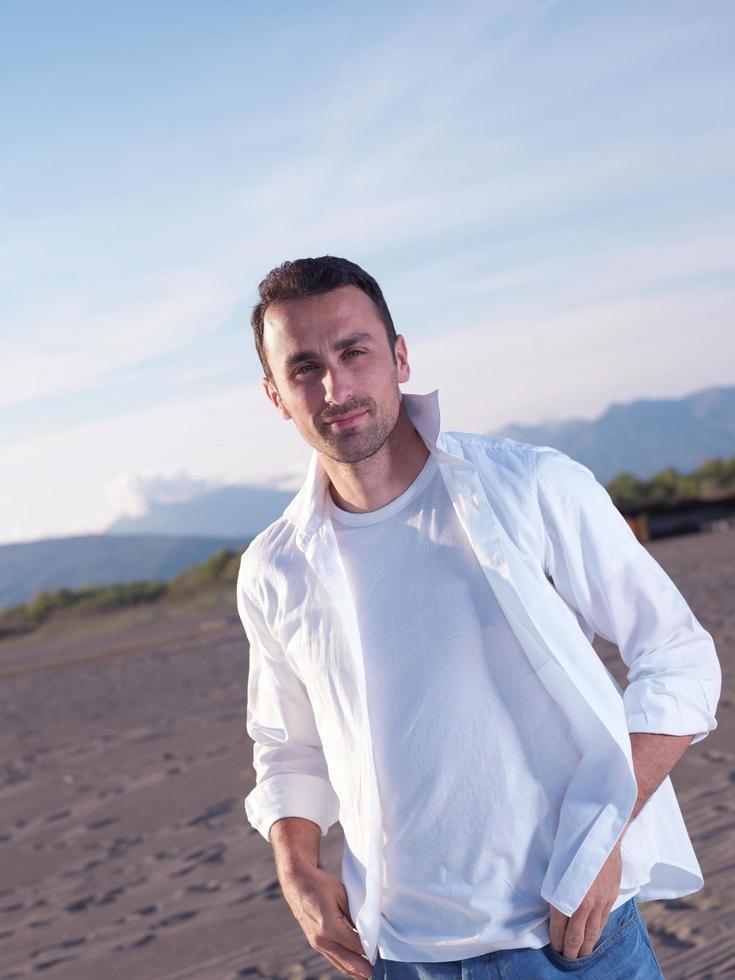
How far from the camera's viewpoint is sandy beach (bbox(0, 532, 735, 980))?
4.48 m

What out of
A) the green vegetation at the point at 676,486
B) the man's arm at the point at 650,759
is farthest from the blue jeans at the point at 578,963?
the green vegetation at the point at 676,486

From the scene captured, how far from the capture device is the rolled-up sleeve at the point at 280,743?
216cm

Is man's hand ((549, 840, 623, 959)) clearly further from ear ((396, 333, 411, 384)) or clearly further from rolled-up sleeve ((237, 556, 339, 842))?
ear ((396, 333, 411, 384))

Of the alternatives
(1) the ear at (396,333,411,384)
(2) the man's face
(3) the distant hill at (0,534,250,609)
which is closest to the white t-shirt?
(2) the man's face

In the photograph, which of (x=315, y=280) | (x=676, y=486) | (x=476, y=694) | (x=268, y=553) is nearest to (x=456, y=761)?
(x=476, y=694)

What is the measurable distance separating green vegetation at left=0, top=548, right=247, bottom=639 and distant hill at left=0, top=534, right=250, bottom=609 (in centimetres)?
3275

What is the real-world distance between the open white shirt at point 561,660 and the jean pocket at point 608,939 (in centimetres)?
5

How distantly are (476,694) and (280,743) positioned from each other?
0.56 meters

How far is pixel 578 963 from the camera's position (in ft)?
5.83

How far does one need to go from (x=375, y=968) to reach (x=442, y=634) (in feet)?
1.96

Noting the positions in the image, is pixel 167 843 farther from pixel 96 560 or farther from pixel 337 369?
pixel 96 560

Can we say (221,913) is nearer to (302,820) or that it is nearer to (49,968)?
(49,968)

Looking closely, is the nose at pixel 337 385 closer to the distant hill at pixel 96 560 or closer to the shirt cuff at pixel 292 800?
the shirt cuff at pixel 292 800

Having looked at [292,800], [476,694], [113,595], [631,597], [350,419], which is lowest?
[113,595]
